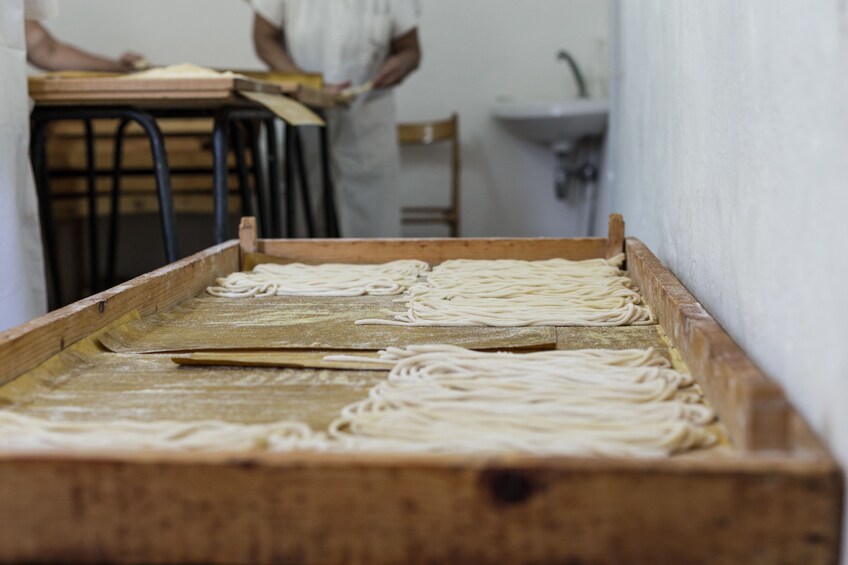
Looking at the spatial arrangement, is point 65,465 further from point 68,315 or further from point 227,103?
point 227,103

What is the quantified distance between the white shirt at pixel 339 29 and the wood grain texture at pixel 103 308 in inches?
96.3

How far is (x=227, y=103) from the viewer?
10.5 ft

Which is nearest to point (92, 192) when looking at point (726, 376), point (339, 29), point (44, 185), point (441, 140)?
point (44, 185)

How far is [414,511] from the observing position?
3.07 feet

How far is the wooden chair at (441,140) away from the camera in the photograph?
5.55 meters

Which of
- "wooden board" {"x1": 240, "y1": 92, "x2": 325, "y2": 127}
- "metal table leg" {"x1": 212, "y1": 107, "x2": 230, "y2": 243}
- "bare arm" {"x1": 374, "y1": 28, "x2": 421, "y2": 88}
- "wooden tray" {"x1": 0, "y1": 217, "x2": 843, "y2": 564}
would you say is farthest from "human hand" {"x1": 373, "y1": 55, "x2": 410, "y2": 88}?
"wooden tray" {"x1": 0, "y1": 217, "x2": 843, "y2": 564}

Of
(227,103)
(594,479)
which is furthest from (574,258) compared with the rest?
(594,479)

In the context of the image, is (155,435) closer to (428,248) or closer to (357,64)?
(428,248)

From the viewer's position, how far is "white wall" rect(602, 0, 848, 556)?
3.30ft

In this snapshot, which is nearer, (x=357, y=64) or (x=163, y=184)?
(x=163, y=184)

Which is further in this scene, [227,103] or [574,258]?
[227,103]

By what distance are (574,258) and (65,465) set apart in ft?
6.01

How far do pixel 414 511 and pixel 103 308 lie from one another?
37.7 inches

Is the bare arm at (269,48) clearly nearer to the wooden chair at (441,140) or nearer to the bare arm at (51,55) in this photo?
the bare arm at (51,55)
